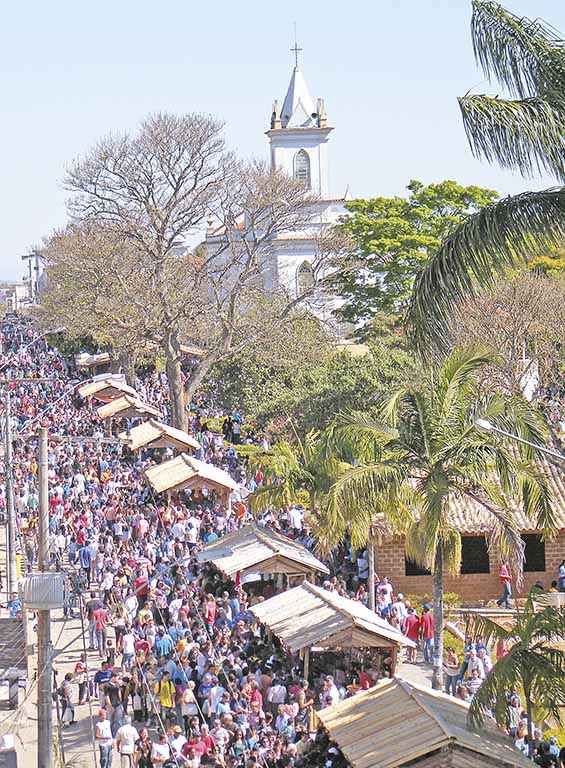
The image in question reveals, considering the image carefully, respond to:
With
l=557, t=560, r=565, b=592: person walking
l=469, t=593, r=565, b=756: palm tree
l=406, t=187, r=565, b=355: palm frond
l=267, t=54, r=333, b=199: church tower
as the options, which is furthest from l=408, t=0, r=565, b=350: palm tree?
l=267, t=54, r=333, b=199: church tower

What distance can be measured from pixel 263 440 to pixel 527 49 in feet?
105

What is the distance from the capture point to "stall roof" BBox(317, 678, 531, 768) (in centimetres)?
1517

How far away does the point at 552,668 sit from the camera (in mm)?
13031

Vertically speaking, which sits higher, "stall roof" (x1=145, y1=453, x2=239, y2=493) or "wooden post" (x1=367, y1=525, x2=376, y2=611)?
"stall roof" (x1=145, y1=453, x2=239, y2=493)

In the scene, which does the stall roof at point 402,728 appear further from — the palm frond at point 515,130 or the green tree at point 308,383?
the green tree at point 308,383

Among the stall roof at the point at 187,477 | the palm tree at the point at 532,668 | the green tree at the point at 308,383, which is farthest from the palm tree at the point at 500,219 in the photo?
the green tree at the point at 308,383

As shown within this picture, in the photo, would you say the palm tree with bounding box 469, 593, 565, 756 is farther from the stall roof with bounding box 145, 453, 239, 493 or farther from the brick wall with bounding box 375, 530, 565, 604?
the stall roof with bounding box 145, 453, 239, 493

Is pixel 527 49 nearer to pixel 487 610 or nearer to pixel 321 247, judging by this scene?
pixel 487 610

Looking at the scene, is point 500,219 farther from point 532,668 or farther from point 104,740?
point 104,740

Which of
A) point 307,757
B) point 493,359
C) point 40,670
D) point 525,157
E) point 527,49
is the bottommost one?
point 307,757

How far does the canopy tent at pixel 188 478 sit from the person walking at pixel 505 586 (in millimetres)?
7314

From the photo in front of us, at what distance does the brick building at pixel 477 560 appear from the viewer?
28609 millimetres

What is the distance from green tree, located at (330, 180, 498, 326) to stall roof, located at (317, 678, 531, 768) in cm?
3676

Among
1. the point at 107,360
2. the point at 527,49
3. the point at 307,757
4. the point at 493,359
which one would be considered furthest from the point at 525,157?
the point at 107,360
